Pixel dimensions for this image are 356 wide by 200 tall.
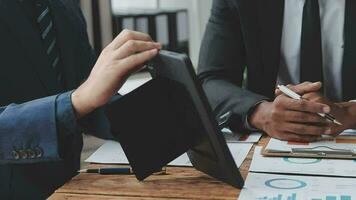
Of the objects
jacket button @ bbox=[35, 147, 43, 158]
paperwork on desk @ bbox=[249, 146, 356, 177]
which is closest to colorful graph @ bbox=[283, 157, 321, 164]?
paperwork on desk @ bbox=[249, 146, 356, 177]

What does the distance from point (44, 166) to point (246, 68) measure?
0.83 meters

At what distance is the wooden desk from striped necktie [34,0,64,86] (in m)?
0.33

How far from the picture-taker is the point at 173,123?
3.36 ft

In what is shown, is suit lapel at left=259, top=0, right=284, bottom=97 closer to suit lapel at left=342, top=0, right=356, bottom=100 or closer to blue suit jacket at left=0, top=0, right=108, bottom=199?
suit lapel at left=342, top=0, right=356, bottom=100

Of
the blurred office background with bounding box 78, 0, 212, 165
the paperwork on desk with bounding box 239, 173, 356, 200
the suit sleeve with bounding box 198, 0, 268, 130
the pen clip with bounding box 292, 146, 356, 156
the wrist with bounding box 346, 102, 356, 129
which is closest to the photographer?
the paperwork on desk with bounding box 239, 173, 356, 200

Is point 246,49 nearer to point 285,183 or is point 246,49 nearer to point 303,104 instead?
point 303,104

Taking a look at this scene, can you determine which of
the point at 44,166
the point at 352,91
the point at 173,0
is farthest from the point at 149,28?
the point at 44,166

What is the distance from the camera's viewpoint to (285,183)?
0.96 m

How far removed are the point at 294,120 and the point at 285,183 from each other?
331mm

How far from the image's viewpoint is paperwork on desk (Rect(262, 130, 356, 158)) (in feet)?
3.67

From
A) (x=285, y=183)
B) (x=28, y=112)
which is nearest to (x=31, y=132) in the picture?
(x=28, y=112)

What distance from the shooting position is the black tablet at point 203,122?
2.97 feet

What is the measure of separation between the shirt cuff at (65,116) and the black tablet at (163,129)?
0.22 ft

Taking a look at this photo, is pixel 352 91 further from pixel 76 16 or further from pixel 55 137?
pixel 55 137
